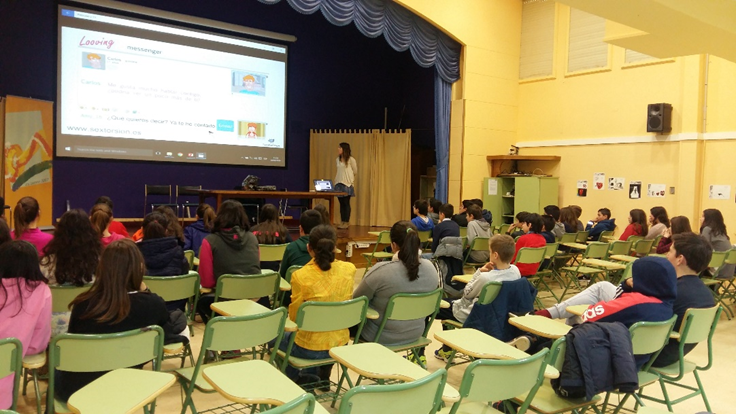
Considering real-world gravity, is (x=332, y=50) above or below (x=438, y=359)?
above

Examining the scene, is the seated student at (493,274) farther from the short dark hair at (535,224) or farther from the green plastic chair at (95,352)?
the short dark hair at (535,224)

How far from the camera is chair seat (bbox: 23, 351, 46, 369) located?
245 cm

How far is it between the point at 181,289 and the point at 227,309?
0.69 meters

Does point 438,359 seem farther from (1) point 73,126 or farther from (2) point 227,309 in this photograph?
(1) point 73,126

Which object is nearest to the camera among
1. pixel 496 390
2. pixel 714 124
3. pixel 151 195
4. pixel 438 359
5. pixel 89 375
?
pixel 496 390

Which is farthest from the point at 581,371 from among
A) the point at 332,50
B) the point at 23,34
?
the point at 332,50

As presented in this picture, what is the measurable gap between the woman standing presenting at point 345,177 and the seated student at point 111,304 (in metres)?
7.59

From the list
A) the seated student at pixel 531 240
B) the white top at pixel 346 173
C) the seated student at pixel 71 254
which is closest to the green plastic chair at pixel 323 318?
the seated student at pixel 71 254

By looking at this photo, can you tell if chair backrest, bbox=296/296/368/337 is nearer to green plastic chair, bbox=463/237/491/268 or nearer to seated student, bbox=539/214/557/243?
green plastic chair, bbox=463/237/491/268

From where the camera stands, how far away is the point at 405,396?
191 centimetres

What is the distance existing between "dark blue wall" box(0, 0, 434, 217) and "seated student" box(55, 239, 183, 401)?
749 cm

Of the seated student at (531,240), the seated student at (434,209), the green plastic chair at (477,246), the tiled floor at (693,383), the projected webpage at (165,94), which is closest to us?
the tiled floor at (693,383)

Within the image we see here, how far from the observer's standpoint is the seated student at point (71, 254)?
10.5 ft

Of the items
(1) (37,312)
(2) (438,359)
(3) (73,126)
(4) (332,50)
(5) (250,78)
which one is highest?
(4) (332,50)
